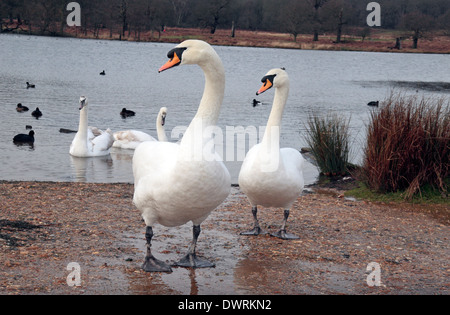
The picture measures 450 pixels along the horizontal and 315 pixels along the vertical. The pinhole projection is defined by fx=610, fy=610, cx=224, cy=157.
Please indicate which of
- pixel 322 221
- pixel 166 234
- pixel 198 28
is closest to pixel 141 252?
pixel 166 234

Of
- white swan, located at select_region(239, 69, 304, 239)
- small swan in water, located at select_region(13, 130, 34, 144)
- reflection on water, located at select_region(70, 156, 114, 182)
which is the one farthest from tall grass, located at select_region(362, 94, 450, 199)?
small swan in water, located at select_region(13, 130, 34, 144)

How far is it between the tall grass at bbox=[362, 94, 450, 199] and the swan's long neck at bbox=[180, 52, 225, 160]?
5.38 meters

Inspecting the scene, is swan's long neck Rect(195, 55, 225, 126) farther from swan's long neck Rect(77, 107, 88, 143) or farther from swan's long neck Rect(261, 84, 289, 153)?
swan's long neck Rect(77, 107, 88, 143)

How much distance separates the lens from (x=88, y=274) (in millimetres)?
5727

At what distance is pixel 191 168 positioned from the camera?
531cm

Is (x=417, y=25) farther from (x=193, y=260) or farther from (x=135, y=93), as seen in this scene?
(x=193, y=260)

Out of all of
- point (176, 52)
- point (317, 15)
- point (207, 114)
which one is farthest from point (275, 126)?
point (317, 15)

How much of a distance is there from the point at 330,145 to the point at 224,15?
93775 mm

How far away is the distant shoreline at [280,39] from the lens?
287ft

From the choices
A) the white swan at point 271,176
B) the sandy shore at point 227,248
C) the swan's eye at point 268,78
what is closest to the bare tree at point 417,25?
the sandy shore at point 227,248

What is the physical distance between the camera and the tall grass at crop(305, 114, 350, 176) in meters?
12.6

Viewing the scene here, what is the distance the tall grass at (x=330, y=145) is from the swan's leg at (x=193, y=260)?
6712 millimetres

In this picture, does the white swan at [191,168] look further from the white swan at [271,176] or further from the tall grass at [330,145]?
the tall grass at [330,145]
